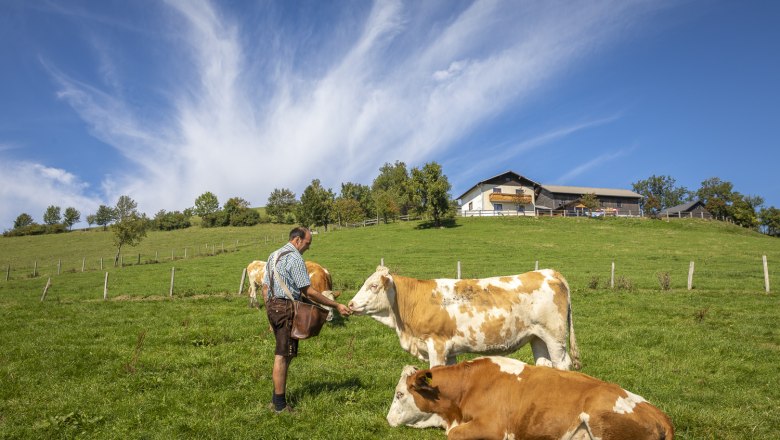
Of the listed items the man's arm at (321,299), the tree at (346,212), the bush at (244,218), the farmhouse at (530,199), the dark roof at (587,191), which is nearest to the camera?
the man's arm at (321,299)

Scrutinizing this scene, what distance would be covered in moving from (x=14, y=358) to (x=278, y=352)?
7.00 metres

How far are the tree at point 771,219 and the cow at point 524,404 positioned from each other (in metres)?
109

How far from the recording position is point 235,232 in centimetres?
7262

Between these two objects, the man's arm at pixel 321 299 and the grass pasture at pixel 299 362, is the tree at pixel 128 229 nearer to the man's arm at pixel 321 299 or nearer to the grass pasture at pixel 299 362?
the grass pasture at pixel 299 362

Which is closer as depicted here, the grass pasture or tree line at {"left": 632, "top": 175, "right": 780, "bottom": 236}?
the grass pasture

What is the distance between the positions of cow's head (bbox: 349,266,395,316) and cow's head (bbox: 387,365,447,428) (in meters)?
1.39

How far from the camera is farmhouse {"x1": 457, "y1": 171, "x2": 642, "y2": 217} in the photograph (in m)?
70.4

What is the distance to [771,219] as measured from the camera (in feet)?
280

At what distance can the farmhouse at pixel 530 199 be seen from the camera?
231 ft

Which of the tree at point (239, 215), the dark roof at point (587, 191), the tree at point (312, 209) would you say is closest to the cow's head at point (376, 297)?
the tree at point (312, 209)

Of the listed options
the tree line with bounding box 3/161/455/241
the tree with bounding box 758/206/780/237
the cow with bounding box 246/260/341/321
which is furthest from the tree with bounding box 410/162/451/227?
the tree with bounding box 758/206/780/237

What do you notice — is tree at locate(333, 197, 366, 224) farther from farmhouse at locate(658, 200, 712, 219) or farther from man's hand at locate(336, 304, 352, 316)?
man's hand at locate(336, 304, 352, 316)

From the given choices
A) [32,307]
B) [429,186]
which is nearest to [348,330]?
[32,307]

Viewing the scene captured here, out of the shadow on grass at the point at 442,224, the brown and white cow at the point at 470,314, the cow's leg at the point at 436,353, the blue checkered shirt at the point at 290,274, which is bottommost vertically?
the cow's leg at the point at 436,353
